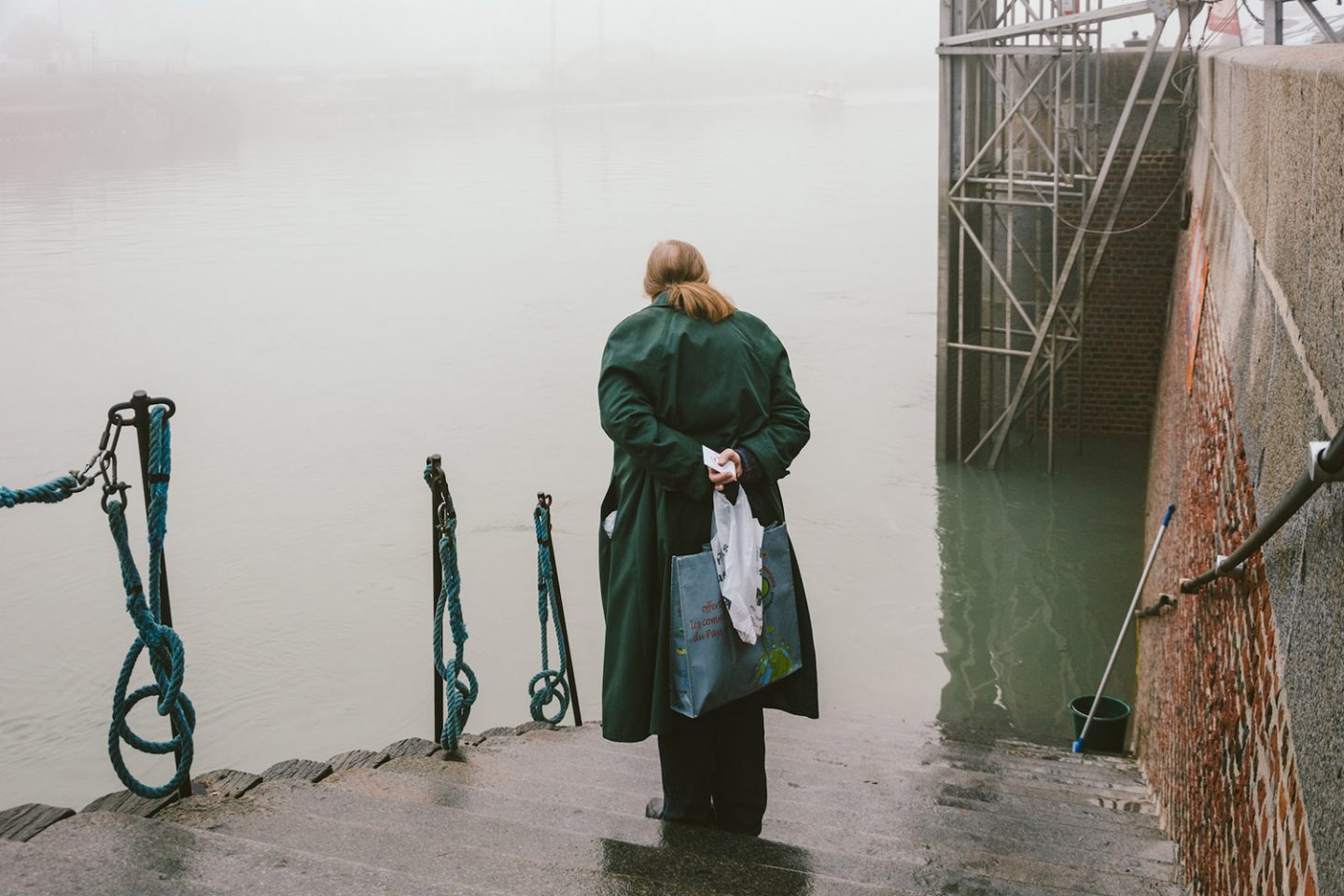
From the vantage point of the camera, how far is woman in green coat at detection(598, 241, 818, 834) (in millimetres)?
3045

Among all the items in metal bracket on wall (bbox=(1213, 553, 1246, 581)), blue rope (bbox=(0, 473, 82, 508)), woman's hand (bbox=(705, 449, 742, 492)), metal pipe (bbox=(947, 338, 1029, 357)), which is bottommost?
metal pipe (bbox=(947, 338, 1029, 357))

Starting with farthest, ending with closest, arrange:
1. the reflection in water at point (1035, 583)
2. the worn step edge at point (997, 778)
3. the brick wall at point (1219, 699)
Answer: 1. the reflection in water at point (1035, 583)
2. the worn step edge at point (997, 778)
3. the brick wall at point (1219, 699)

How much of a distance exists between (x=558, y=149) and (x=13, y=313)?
4426 centimetres

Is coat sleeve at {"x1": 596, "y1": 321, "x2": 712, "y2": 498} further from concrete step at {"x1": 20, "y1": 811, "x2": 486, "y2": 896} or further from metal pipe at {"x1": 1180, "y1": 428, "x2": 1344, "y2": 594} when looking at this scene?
metal pipe at {"x1": 1180, "y1": 428, "x2": 1344, "y2": 594}

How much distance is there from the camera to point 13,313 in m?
25.3

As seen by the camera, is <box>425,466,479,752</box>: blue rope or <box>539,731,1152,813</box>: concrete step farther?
<box>539,731,1152,813</box>: concrete step

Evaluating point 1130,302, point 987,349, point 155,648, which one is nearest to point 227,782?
point 155,648

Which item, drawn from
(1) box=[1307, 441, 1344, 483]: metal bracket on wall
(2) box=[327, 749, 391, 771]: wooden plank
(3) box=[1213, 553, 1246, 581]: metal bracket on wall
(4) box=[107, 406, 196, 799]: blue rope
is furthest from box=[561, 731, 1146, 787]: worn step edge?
(1) box=[1307, 441, 1344, 483]: metal bracket on wall

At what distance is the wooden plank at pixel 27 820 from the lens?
254 centimetres

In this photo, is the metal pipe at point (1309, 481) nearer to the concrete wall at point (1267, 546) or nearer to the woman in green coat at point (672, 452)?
the concrete wall at point (1267, 546)

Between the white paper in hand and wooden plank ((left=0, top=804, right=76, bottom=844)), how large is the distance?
1.43 meters

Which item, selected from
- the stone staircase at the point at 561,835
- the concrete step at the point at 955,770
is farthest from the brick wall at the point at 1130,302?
the stone staircase at the point at 561,835

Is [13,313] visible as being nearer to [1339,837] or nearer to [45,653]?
[45,653]

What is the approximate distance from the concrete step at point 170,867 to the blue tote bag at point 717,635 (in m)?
0.71
